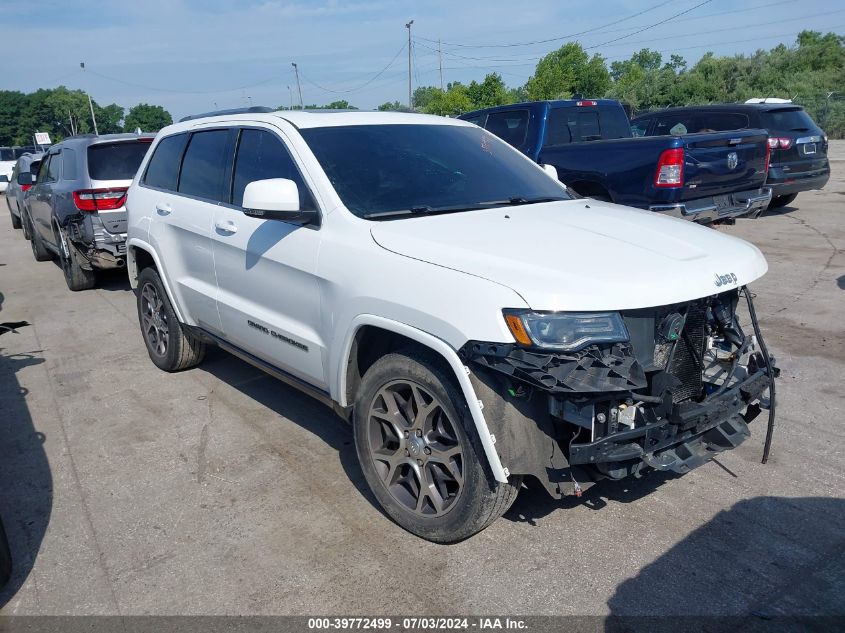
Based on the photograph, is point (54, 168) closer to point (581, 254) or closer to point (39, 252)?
point (39, 252)

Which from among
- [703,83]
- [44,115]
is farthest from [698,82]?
[44,115]

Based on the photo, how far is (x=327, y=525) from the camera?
3.54 meters

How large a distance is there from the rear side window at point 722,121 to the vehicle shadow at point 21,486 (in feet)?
35.7

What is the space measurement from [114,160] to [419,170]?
5.95 metres

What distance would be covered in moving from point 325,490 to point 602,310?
1.94 m

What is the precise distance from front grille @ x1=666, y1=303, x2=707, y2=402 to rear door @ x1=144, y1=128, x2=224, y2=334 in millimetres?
2946

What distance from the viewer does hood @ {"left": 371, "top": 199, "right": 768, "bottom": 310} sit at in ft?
9.09

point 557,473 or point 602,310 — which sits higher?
point 602,310

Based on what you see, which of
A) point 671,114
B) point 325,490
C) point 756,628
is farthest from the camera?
point 671,114

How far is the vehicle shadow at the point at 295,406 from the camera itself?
417cm

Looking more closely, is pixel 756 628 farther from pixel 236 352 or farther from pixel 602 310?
pixel 236 352

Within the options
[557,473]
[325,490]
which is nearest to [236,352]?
[325,490]

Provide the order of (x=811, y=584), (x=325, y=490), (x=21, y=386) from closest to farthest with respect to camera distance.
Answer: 1. (x=811, y=584)
2. (x=325, y=490)
3. (x=21, y=386)

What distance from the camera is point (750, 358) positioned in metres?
3.50
